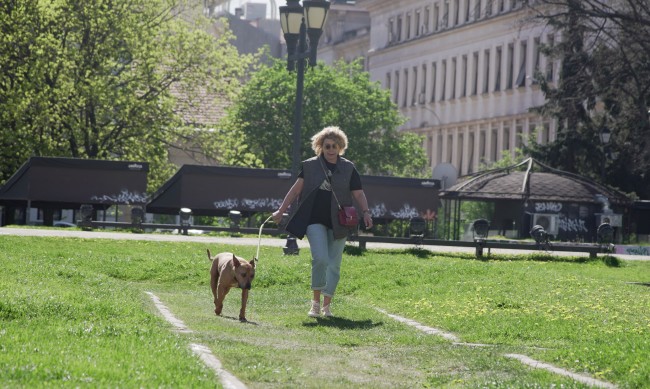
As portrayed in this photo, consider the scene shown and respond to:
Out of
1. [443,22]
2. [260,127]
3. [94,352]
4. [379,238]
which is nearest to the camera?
[94,352]

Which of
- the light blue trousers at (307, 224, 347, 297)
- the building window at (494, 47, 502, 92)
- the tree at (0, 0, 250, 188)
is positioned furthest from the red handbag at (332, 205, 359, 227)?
the building window at (494, 47, 502, 92)

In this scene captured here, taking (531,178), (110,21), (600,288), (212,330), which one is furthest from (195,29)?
(212,330)

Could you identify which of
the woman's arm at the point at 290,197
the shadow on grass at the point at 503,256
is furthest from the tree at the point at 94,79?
the woman's arm at the point at 290,197

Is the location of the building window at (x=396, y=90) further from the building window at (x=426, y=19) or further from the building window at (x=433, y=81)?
the building window at (x=433, y=81)

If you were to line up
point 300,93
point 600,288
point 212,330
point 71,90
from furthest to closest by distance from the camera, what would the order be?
1. point 71,90
2. point 300,93
3. point 600,288
4. point 212,330

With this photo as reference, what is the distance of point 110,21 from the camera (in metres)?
59.7

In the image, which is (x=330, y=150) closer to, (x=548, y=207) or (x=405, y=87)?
(x=548, y=207)

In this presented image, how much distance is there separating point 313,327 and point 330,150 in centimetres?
222

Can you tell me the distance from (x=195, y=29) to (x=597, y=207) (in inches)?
831

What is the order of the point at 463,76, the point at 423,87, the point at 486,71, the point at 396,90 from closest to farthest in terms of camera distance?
the point at 486,71 → the point at 463,76 → the point at 423,87 → the point at 396,90

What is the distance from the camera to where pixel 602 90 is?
4553 centimetres

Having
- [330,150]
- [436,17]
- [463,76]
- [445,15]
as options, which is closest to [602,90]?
[330,150]

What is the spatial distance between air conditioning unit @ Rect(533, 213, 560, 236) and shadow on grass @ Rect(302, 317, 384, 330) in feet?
106

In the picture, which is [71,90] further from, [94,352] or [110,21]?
[94,352]
